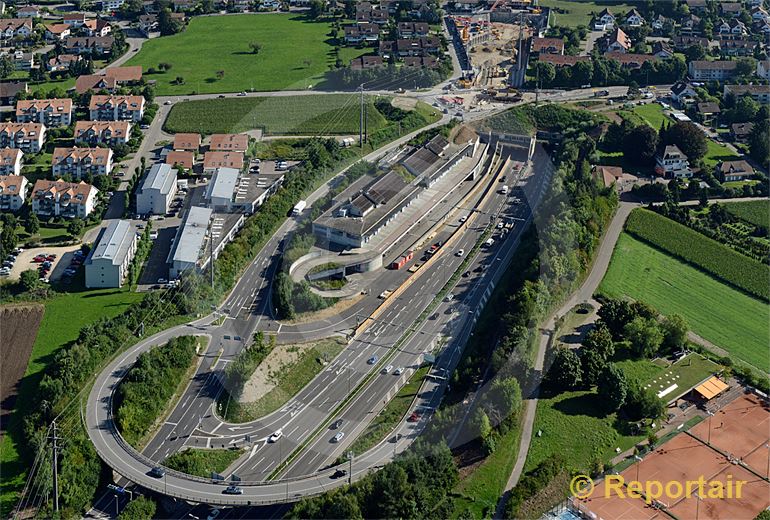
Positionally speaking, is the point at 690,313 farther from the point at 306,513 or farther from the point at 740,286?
the point at 306,513

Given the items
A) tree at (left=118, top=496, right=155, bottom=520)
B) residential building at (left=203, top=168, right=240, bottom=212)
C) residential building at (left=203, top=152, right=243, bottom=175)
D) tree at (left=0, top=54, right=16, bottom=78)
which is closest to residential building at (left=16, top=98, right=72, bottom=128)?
tree at (left=0, top=54, right=16, bottom=78)

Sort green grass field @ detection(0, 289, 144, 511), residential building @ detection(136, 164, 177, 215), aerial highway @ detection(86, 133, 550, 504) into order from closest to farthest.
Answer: aerial highway @ detection(86, 133, 550, 504) → green grass field @ detection(0, 289, 144, 511) → residential building @ detection(136, 164, 177, 215)

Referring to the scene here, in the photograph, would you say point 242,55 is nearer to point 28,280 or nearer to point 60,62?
point 60,62

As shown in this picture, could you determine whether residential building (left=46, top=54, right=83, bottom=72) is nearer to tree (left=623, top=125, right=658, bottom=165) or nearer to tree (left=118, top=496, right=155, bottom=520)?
tree (left=623, top=125, right=658, bottom=165)

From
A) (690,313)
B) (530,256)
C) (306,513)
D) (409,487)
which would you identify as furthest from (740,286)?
(306,513)

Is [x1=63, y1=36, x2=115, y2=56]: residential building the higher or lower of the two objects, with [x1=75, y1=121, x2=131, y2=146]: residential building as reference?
higher

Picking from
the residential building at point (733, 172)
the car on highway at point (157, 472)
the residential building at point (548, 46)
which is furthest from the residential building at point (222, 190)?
the residential building at point (548, 46)

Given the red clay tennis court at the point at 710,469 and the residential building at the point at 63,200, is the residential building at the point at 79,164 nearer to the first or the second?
the residential building at the point at 63,200

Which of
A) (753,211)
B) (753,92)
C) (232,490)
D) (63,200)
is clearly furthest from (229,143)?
(753,92)
